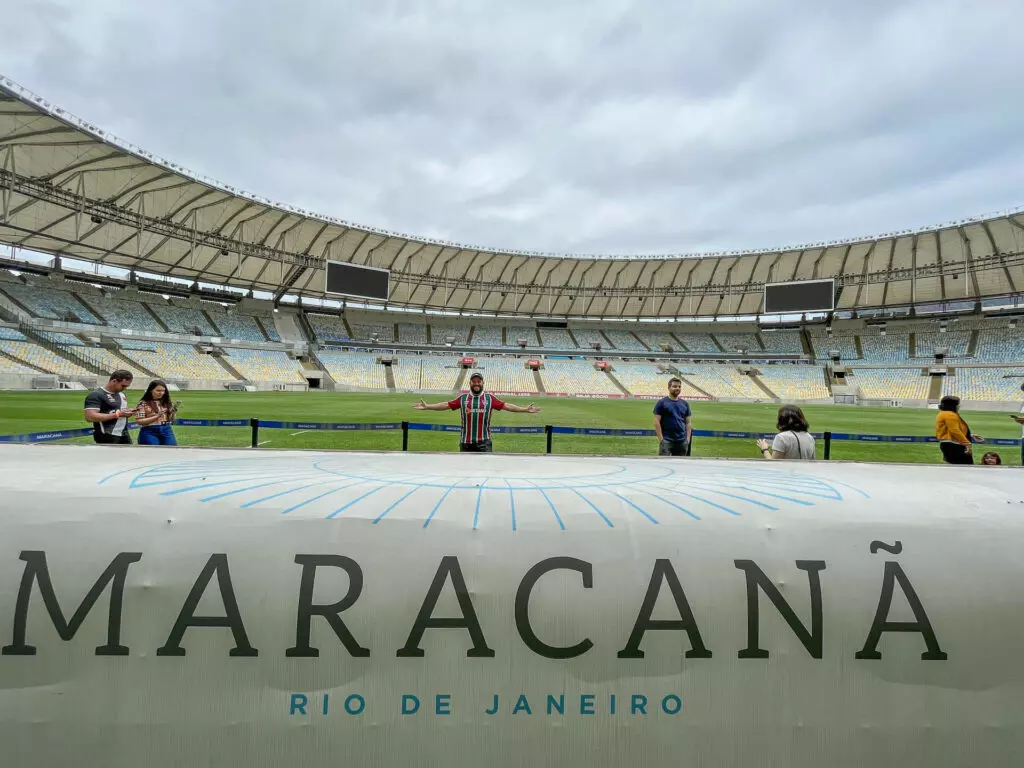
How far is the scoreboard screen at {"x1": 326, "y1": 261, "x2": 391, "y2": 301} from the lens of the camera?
140ft

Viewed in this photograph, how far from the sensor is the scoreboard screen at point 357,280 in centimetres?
4278

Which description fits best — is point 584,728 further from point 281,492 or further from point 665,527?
point 281,492

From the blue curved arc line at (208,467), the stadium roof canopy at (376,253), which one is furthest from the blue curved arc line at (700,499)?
the stadium roof canopy at (376,253)

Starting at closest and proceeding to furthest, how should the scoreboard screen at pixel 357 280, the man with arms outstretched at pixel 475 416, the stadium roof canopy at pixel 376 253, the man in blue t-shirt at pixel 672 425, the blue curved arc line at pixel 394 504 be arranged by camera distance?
the blue curved arc line at pixel 394 504, the man with arms outstretched at pixel 475 416, the man in blue t-shirt at pixel 672 425, the stadium roof canopy at pixel 376 253, the scoreboard screen at pixel 357 280

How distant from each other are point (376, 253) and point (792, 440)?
4690 centimetres

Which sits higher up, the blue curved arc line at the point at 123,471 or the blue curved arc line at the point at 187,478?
the blue curved arc line at the point at 123,471

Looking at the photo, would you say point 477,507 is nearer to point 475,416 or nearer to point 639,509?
point 639,509

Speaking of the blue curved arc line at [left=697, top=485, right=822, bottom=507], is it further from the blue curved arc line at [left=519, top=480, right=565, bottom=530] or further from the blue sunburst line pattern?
the blue curved arc line at [left=519, top=480, right=565, bottom=530]

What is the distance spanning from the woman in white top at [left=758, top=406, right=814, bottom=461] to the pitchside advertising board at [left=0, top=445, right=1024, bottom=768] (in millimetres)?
1891

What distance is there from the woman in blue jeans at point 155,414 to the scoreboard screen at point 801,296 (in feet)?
171

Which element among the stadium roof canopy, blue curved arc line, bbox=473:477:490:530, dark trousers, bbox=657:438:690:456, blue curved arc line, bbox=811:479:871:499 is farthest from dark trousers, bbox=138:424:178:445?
the stadium roof canopy

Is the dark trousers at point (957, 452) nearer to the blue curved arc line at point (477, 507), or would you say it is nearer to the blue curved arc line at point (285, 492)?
the blue curved arc line at point (477, 507)

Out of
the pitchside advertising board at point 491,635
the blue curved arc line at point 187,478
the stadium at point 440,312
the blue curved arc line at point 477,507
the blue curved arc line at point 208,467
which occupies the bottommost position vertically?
the pitchside advertising board at point 491,635

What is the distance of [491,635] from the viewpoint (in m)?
1.49
